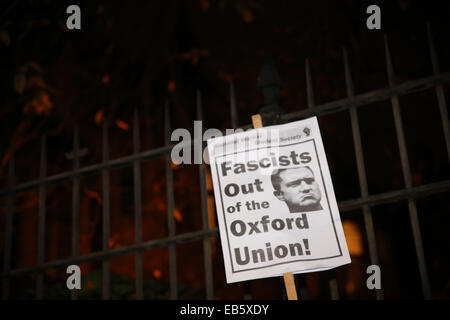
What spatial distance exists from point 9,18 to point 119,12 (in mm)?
1466

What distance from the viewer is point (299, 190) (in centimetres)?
254

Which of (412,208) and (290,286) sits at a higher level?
(412,208)

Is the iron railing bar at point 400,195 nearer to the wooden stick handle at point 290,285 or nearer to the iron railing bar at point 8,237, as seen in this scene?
the wooden stick handle at point 290,285

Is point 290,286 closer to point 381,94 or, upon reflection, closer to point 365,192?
point 365,192

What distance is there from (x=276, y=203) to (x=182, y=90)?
14.0 feet

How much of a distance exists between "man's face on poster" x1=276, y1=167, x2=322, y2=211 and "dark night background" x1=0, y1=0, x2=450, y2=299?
2697 millimetres

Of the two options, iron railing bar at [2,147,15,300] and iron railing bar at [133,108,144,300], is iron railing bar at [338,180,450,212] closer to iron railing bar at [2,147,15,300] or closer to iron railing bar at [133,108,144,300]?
iron railing bar at [133,108,144,300]

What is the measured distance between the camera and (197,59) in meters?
6.66

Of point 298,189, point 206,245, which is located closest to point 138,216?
point 206,245

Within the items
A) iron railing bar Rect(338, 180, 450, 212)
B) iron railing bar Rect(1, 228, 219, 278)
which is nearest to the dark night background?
iron railing bar Rect(1, 228, 219, 278)

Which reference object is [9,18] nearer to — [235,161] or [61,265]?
[61,265]

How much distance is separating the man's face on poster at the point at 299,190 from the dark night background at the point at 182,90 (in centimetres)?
270

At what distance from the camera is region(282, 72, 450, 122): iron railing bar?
267 centimetres
